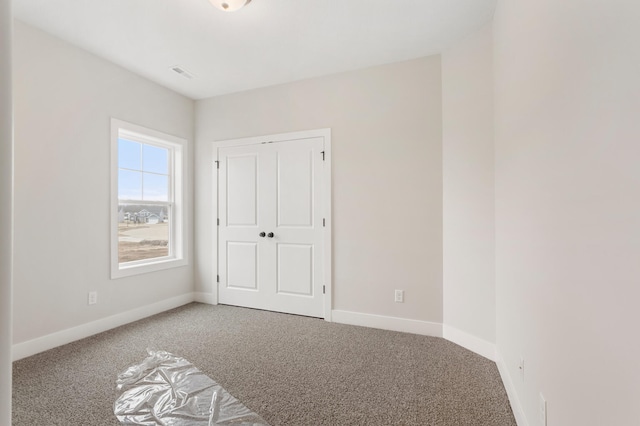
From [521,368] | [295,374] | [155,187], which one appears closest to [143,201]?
[155,187]

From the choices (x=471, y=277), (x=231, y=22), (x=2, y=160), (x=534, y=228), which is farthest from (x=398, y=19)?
(x=2, y=160)

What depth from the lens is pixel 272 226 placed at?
3.60 m

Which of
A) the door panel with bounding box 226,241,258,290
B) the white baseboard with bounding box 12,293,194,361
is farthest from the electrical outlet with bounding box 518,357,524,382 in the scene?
the white baseboard with bounding box 12,293,194,361

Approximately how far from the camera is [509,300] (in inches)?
75.6

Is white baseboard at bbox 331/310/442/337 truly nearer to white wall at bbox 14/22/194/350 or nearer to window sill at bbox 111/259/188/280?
window sill at bbox 111/259/188/280

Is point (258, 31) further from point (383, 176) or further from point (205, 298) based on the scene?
point (205, 298)

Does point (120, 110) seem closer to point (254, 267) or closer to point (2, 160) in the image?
point (254, 267)

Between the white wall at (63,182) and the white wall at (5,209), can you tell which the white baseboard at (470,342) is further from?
the white wall at (63,182)

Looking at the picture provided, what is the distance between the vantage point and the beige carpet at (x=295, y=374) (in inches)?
68.0

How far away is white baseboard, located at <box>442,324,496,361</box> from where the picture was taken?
2.40m

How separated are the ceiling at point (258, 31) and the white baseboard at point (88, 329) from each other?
102 inches

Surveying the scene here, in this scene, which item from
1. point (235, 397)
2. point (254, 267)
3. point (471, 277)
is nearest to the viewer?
point (235, 397)

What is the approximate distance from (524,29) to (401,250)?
2.00 m

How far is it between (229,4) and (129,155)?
2074mm
